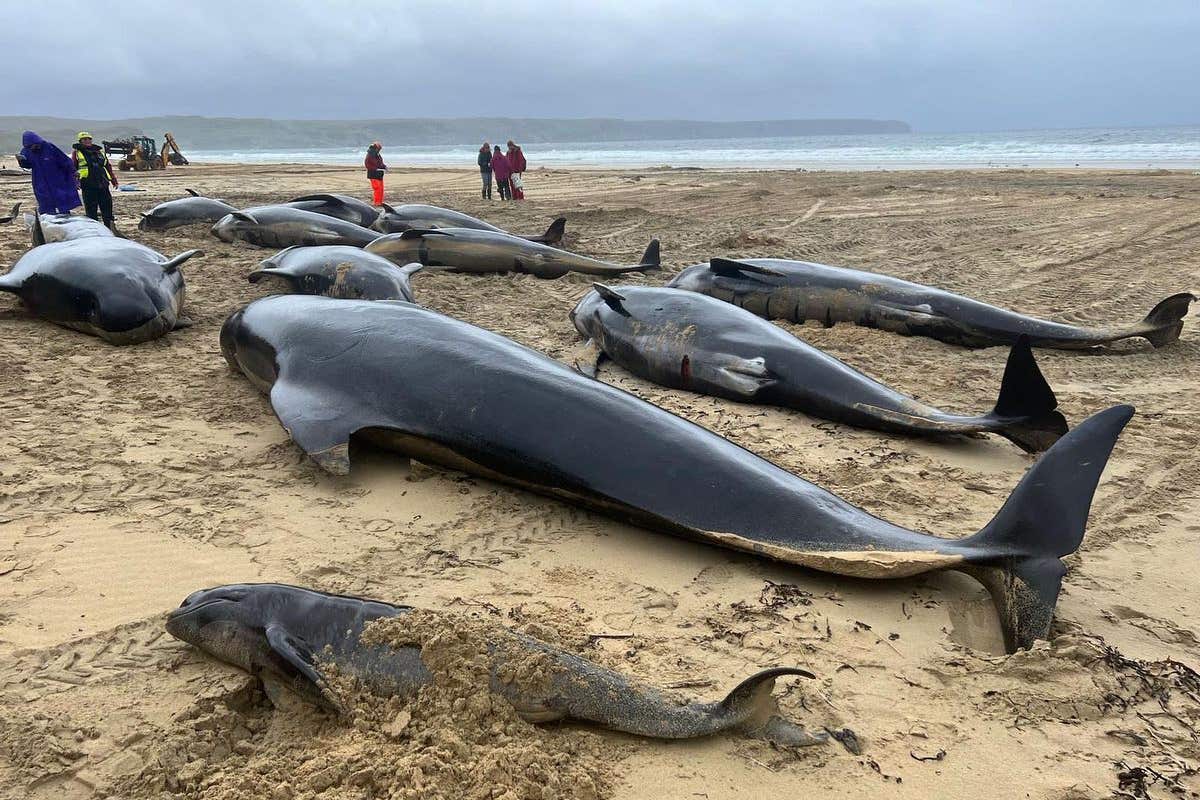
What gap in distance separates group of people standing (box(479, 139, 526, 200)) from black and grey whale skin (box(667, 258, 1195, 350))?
14.5m

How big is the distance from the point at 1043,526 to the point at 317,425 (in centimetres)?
373

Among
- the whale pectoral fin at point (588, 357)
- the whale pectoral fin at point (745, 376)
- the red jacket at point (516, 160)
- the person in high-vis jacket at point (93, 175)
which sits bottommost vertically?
the whale pectoral fin at point (588, 357)

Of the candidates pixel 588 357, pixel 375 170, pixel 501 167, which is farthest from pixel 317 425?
pixel 501 167

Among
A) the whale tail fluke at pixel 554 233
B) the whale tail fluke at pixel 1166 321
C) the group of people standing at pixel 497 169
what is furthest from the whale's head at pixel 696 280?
the group of people standing at pixel 497 169

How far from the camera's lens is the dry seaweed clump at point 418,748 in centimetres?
244

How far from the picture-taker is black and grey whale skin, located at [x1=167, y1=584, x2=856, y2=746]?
2.65 meters

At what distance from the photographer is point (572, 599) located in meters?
3.50

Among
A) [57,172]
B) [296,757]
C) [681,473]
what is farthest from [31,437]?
[57,172]

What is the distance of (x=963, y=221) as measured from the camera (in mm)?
16219

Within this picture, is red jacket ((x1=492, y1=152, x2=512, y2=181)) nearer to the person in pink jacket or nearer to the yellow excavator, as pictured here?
the person in pink jacket

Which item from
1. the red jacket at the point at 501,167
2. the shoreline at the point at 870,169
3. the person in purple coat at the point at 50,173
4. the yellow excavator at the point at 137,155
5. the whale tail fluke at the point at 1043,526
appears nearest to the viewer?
the whale tail fluke at the point at 1043,526

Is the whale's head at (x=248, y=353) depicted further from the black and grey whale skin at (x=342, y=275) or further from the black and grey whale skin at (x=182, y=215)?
the black and grey whale skin at (x=182, y=215)

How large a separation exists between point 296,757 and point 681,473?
6.89ft

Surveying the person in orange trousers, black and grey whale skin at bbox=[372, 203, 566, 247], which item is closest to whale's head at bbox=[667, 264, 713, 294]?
black and grey whale skin at bbox=[372, 203, 566, 247]
